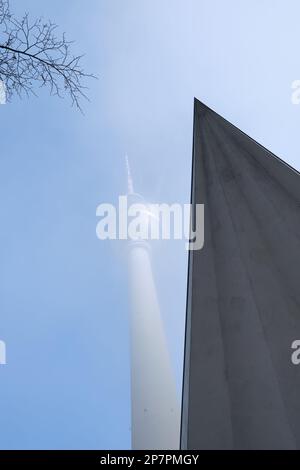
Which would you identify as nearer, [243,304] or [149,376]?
[243,304]

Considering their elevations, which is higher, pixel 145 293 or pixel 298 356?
pixel 145 293

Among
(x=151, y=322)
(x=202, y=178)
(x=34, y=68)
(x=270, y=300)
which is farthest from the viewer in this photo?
(x=151, y=322)

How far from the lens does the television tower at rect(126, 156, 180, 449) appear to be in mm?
28109

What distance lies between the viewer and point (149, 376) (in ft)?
109

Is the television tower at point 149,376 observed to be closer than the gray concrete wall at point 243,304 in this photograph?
No

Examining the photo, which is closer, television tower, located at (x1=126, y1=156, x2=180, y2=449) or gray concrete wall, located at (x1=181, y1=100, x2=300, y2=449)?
gray concrete wall, located at (x1=181, y1=100, x2=300, y2=449)

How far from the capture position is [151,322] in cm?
3784

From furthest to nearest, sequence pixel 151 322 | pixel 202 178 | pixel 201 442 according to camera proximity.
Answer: pixel 151 322, pixel 202 178, pixel 201 442

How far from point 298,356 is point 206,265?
2912 millimetres

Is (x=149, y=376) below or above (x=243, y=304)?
above

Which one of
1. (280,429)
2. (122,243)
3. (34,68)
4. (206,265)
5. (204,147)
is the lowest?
(280,429)

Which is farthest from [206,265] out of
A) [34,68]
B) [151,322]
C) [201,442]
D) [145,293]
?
[145,293]

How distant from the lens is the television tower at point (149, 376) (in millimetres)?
28109
